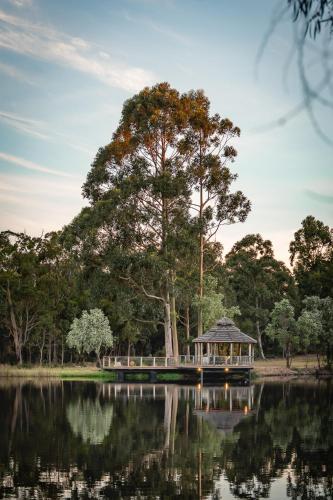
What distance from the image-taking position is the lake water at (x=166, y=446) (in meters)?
16.5

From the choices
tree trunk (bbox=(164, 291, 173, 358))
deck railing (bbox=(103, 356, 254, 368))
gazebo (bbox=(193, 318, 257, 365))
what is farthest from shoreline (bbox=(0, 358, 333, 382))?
tree trunk (bbox=(164, 291, 173, 358))

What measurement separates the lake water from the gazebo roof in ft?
37.1

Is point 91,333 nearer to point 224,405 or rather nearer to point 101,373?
point 101,373

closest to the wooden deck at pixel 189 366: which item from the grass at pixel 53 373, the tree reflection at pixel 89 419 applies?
the grass at pixel 53 373

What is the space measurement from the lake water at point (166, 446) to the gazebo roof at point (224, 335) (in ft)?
37.1

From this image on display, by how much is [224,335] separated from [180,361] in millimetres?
3792

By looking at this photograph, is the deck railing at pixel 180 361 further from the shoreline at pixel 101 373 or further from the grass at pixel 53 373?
the shoreline at pixel 101 373

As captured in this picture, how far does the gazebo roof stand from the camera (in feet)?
169

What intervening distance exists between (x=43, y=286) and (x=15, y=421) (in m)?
37.1

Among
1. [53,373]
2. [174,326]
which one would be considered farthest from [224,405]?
[53,373]

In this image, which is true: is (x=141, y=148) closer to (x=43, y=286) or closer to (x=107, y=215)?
(x=107, y=215)

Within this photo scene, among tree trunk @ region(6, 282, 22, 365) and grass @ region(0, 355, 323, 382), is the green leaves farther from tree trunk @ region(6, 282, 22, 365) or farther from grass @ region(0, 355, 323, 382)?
tree trunk @ region(6, 282, 22, 365)

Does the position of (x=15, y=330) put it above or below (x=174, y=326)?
below

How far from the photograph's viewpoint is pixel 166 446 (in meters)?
22.3
